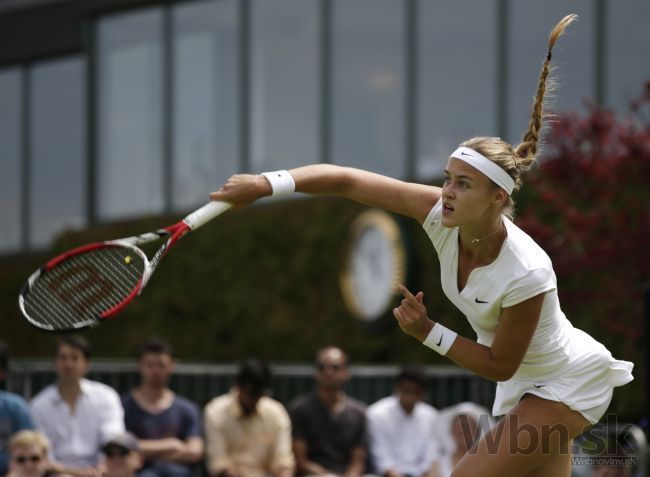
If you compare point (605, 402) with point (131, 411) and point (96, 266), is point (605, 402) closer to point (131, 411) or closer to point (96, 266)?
point (96, 266)

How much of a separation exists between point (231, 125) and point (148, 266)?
37.4 feet

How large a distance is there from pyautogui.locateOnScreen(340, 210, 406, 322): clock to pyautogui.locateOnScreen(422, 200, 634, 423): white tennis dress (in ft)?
28.1

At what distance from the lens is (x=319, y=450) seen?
34.0ft

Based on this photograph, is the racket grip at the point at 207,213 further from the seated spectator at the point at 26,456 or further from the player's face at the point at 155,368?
the player's face at the point at 155,368

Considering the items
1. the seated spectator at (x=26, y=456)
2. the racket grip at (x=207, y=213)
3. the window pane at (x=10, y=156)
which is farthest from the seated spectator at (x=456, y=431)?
the window pane at (x=10, y=156)

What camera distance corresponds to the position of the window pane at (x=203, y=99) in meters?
16.8

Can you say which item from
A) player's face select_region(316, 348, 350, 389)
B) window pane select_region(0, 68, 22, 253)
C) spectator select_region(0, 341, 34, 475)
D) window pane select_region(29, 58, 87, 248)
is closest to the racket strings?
spectator select_region(0, 341, 34, 475)

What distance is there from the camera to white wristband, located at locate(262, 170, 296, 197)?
5.54 m

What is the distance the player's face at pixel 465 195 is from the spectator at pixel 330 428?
5.07 m

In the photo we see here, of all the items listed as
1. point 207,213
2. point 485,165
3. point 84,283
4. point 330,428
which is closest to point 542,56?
point 330,428

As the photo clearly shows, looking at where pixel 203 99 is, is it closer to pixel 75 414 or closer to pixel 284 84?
pixel 284 84

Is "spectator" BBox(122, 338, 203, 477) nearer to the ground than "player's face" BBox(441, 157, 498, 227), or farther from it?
nearer to the ground

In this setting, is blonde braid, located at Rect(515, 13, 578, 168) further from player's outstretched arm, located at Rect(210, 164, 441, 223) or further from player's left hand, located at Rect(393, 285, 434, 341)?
player's left hand, located at Rect(393, 285, 434, 341)

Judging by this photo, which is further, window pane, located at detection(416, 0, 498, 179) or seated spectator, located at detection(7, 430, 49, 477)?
window pane, located at detection(416, 0, 498, 179)
